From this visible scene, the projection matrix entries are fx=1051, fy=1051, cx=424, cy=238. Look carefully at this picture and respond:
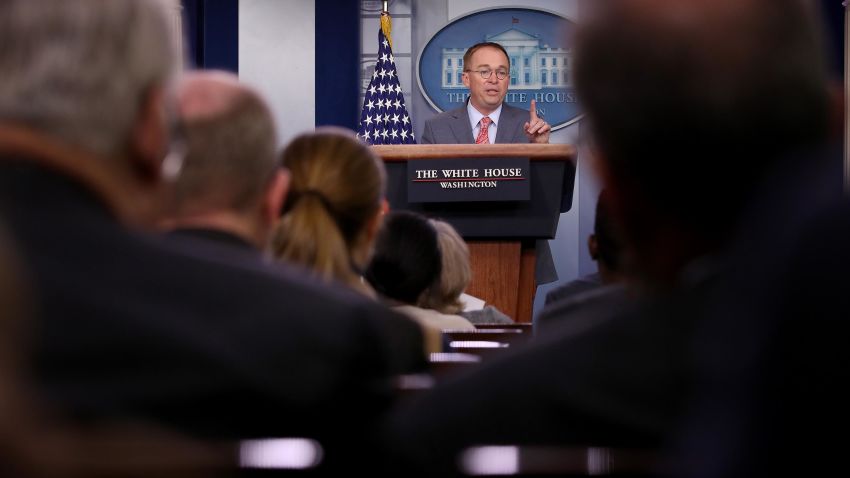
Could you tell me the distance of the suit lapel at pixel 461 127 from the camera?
7203mm

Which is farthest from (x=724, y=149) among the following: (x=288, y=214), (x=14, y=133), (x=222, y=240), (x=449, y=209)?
(x=449, y=209)

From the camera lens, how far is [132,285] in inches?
34.8

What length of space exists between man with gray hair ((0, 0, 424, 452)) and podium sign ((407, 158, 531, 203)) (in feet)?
14.9

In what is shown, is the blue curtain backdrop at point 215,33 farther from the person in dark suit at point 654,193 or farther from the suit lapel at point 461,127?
the person in dark suit at point 654,193

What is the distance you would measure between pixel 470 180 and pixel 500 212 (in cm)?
25

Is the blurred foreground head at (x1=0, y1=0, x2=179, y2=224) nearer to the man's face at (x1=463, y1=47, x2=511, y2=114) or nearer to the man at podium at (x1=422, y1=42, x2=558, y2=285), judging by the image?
the man at podium at (x1=422, y1=42, x2=558, y2=285)

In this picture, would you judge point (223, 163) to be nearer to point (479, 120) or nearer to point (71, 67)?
point (71, 67)

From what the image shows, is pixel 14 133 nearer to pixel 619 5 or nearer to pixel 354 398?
pixel 354 398

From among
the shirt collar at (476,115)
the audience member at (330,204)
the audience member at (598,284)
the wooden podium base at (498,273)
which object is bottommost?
the wooden podium base at (498,273)

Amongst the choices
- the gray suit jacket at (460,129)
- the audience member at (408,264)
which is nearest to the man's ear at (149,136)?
the audience member at (408,264)

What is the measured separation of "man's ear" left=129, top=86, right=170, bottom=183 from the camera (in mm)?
1070

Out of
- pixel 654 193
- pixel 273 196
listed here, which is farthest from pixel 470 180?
pixel 654 193

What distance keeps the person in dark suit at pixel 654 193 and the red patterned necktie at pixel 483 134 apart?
6385mm

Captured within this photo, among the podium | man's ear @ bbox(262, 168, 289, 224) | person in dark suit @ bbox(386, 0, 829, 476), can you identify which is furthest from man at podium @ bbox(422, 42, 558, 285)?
person in dark suit @ bbox(386, 0, 829, 476)
